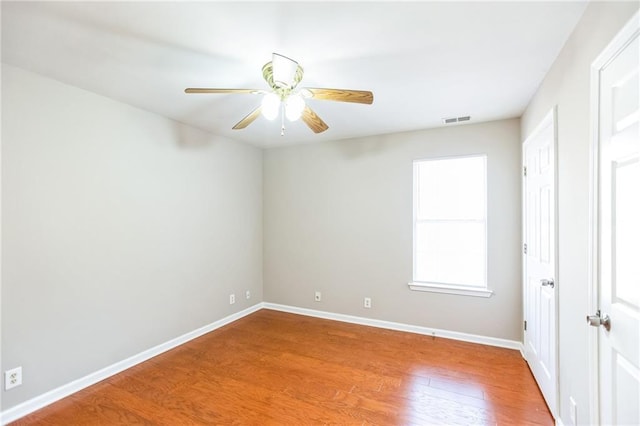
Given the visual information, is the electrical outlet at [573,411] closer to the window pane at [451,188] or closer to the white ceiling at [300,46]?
the window pane at [451,188]

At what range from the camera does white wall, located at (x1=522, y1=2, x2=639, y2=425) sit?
1.46 metres

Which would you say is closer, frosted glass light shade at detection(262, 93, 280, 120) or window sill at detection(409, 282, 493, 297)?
frosted glass light shade at detection(262, 93, 280, 120)

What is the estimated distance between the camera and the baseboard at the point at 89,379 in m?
2.06

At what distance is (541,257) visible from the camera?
237 cm

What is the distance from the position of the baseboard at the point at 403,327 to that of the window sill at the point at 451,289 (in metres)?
0.47

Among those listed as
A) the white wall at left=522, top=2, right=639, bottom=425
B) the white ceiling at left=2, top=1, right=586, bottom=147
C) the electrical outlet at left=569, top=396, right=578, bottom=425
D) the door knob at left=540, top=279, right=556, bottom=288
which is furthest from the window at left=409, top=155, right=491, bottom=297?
A: the electrical outlet at left=569, top=396, right=578, bottom=425

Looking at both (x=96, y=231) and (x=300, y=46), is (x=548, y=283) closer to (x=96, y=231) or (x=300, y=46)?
(x=300, y=46)

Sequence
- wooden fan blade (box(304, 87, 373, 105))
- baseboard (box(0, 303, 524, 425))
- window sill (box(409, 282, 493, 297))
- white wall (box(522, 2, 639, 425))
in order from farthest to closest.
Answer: window sill (box(409, 282, 493, 297)) → baseboard (box(0, 303, 524, 425)) → wooden fan blade (box(304, 87, 373, 105)) → white wall (box(522, 2, 639, 425))

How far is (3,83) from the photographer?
6.66ft

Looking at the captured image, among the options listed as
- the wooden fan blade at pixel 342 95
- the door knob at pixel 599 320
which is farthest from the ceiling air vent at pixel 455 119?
the door knob at pixel 599 320

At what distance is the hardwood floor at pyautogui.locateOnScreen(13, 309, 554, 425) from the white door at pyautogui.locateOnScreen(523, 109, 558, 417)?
10.0 inches

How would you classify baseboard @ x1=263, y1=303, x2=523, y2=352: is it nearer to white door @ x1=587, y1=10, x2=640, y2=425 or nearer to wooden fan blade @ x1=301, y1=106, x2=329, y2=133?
white door @ x1=587, y1=10, x2=640, y2=425

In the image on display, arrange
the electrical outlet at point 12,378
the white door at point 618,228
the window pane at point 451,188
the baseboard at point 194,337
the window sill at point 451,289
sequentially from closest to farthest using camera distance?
the white door at point 618,228 → the electrical outlet at point 12,378 → the baseboard at point 194,337 → the window sill at point 451,289 → the window pane at point 451,188

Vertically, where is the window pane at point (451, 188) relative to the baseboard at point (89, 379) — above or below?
above
